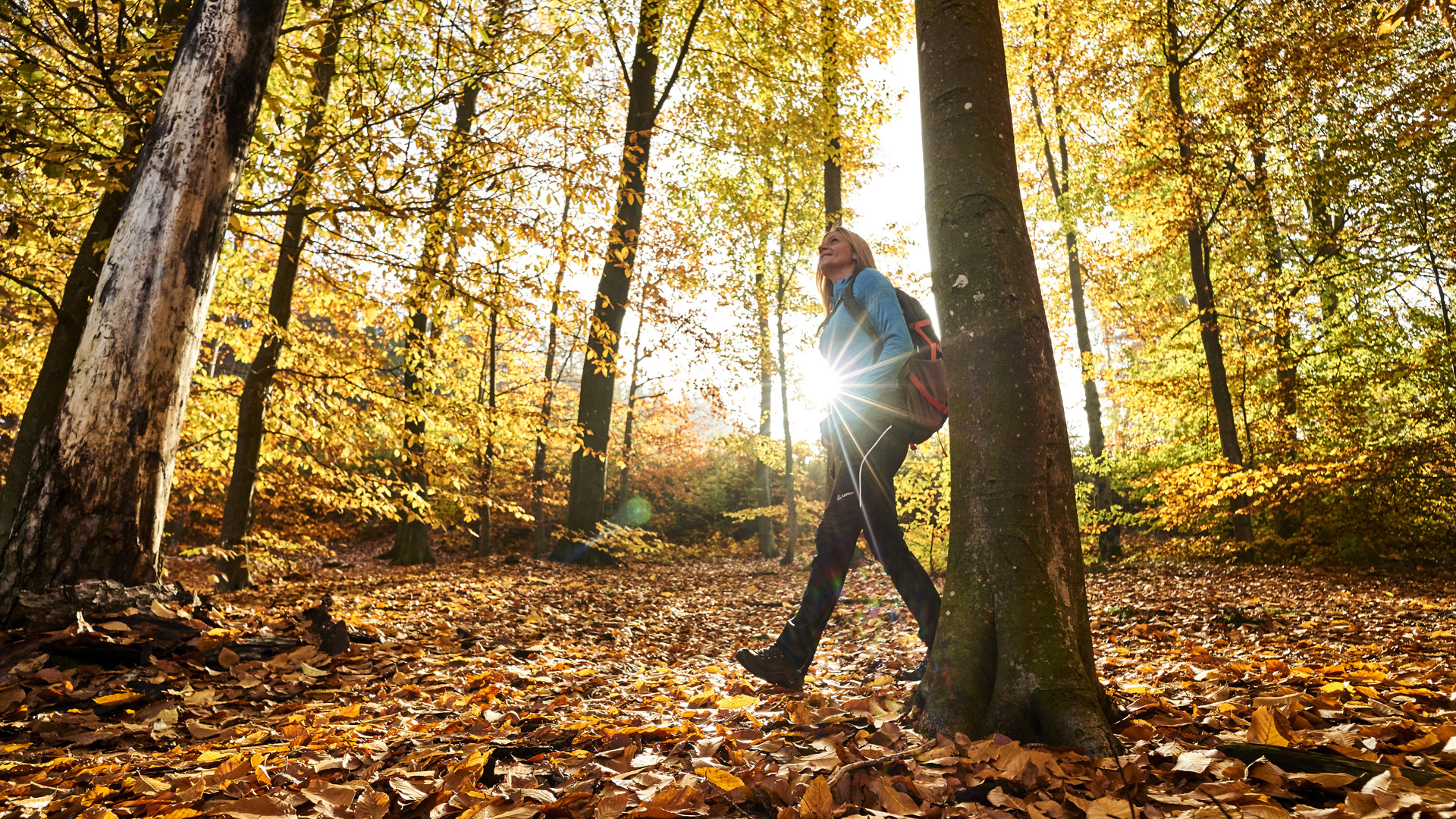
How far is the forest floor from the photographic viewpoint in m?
1.42

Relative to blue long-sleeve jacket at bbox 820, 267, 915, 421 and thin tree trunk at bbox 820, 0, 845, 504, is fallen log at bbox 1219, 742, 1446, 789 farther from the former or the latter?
thin tree trunk at bbox 820, 0, 845, 504

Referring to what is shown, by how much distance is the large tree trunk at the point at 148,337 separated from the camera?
2.77 metres

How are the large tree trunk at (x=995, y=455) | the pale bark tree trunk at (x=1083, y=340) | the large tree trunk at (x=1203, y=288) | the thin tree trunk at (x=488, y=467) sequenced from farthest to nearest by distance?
the pale bark tree trunk at (x=1083, y=340) < the thin tree trunk at (x=488, y=467) < the large tree trunk at (x=1203, y=288) < the large tree trunk at (x=995, y=455)

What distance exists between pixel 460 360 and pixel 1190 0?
470 inches

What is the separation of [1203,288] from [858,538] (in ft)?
33.3

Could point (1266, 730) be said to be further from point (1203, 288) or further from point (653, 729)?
point (1203, 288)

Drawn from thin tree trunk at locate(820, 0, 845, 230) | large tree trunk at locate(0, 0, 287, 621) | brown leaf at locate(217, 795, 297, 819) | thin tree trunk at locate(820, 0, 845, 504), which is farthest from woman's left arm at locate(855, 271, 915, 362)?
thin tree trunk at locate(820, 0, 845, 230)

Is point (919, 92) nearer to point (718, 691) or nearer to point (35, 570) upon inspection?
point (718, 691)

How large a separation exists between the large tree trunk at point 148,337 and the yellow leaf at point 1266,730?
424 centimetres

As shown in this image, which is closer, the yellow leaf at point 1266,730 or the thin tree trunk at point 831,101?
the yellow leaf at point 1266,730

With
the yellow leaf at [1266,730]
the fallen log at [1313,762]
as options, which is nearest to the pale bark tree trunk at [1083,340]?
the yellow leaf at [1266,730]

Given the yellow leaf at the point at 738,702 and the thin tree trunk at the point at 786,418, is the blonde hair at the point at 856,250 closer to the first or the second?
the yellow leaf at the point at 738,702

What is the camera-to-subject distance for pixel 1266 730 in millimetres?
1638

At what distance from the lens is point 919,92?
2426mm
